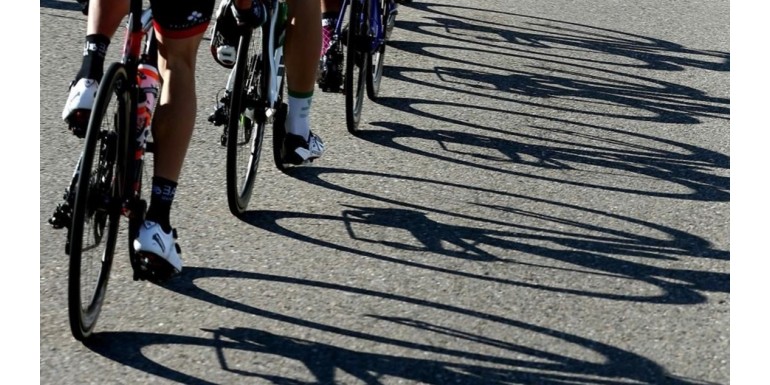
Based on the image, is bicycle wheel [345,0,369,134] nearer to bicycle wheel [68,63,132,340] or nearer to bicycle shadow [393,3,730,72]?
bicycle shadow [393,3,730,72]

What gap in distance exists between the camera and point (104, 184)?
471 centimetres

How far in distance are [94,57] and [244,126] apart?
157cm

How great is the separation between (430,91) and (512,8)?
3.27 m

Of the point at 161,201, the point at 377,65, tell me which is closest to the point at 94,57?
the point at 161,201

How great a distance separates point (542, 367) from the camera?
4.93 m

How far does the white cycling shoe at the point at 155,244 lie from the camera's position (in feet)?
16.5

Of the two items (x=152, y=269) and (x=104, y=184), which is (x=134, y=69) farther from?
(x=152, y=269)

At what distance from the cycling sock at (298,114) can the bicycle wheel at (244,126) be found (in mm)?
220

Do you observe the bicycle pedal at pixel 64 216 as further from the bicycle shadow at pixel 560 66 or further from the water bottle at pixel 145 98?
the bicycle shadow at pixel 560 66

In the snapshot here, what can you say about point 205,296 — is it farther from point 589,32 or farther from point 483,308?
point 589,32

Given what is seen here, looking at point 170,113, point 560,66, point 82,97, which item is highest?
point 82,97

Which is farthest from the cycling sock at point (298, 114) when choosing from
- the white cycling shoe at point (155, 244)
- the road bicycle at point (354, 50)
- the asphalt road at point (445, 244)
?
the white cycling shoe at point (155, 244)

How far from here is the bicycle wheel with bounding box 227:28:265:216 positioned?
5930mm

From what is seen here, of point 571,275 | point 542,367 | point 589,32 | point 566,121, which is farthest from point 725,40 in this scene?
point 542,367
